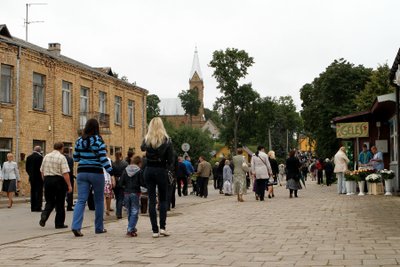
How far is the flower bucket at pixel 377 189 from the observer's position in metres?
21.3

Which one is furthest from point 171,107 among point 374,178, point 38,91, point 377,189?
point 374,178

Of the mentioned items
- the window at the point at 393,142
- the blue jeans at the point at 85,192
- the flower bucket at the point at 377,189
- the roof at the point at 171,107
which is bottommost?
the flower bucket at the point at 377,189

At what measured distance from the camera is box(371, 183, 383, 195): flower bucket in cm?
2131

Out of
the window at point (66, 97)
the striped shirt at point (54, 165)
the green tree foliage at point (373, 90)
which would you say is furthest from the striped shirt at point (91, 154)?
the green tree foliage at point (373, 90)

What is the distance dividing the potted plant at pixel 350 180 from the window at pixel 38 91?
53.6 ft

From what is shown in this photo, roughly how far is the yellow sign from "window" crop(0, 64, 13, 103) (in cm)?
1537

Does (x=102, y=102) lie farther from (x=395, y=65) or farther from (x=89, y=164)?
(x=89, y=164)

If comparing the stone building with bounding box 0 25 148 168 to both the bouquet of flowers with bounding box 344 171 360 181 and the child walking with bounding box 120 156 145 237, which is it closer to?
the bouquet of flowers with bounding box 344 171 360 181

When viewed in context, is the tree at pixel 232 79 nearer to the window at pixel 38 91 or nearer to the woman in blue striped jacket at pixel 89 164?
the window at pixel 38 91

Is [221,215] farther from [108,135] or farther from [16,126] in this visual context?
[108,135]

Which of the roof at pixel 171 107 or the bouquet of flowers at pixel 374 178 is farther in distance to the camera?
the roof at pixel 171 107

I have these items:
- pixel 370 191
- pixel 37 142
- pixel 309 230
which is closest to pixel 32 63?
pixel 37 142

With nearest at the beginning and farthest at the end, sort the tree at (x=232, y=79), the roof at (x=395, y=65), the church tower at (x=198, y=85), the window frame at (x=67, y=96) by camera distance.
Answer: the roof at (x=395, y=65) < the window frame at (x=67, y=96) < the tree at (x=232, y=79) < the church tower at (x=198, y=85)

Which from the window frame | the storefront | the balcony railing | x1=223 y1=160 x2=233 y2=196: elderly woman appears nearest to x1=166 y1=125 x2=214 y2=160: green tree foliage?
the balcony railing
